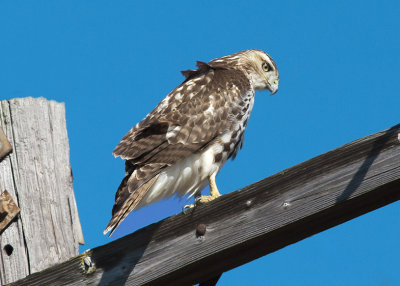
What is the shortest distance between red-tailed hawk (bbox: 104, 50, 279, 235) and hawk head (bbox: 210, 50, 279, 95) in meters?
0.56

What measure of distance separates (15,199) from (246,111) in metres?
2.02

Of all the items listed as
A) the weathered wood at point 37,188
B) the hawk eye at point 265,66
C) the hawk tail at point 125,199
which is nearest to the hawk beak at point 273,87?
the hawk eye at point 265,66

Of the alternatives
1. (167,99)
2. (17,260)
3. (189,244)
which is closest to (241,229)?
(189,244)

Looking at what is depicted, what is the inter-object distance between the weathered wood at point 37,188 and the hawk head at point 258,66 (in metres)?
2.45

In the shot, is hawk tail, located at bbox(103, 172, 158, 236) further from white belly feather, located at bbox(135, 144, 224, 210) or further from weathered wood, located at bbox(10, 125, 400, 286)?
weathered wood, located at bbox(10, 125, 400, 286)

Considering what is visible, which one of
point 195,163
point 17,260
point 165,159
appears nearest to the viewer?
point 17,260

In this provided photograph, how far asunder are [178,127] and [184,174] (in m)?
0.32

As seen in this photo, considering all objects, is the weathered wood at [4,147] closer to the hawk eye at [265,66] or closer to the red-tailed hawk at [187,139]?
the red-tailed hawk at [187,139]

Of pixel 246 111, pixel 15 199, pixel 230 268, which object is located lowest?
pixel 230 268

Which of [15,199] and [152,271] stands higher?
[15,199]

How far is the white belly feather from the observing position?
15.0 feet

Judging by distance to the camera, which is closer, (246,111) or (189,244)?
(189,244)

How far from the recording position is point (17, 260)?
3486mm

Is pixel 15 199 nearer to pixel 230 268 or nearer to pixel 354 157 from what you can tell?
pixel 230 268
